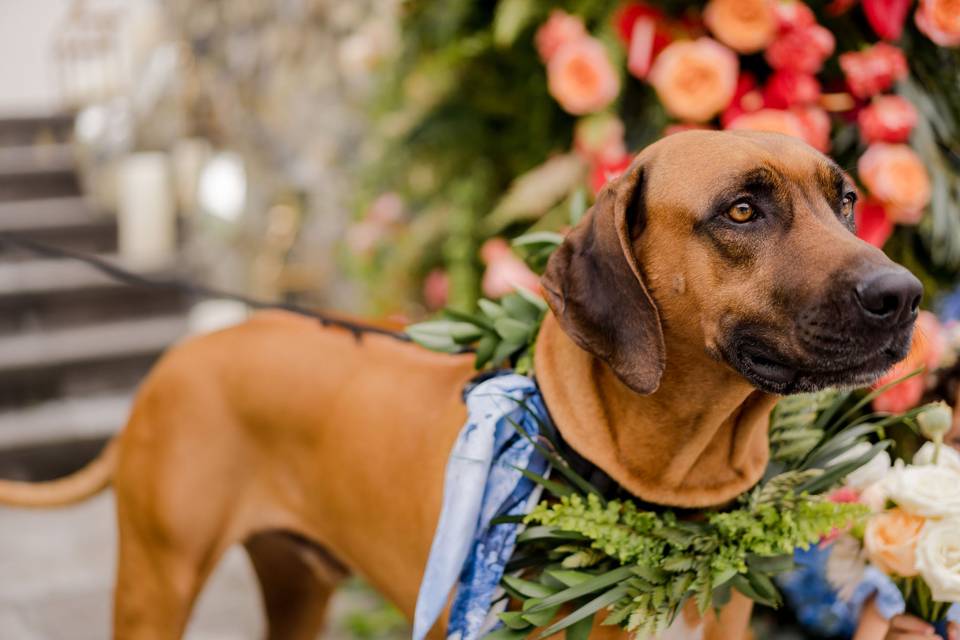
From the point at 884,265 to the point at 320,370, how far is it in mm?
1342

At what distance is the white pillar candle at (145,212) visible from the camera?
673cm

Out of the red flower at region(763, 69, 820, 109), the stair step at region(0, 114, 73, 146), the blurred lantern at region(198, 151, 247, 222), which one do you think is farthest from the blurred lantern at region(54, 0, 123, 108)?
the red flower at region(763, 69, 820, 109)

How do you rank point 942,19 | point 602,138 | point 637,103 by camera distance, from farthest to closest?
point 637,103 < point 602,138 < point 942,19

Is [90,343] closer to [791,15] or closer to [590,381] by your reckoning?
[791,15]

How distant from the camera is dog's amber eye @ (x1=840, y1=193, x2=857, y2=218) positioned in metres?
1.85

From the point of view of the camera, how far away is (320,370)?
243cm

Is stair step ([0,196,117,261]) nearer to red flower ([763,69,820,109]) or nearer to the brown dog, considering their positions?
the brown dog

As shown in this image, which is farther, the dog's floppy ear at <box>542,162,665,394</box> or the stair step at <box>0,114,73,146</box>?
the stair step at <box>0,114,73,146</box>

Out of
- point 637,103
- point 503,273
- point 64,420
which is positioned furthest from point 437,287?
point 64,420

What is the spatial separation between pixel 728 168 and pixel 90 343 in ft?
17.5

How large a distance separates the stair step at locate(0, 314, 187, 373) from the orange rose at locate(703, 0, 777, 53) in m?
4.51

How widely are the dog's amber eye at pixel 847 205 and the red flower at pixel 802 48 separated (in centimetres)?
110

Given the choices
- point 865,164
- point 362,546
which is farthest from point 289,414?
point 865,164

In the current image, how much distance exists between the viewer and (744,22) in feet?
9.41
